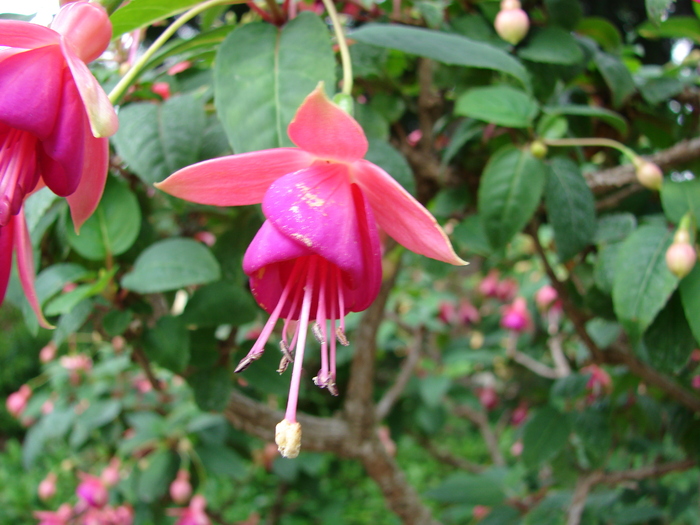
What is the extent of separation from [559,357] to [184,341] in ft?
2.67

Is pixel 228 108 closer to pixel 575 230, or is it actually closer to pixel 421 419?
pixel 575 230

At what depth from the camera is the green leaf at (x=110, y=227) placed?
0.53 meters

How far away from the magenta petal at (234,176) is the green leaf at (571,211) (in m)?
0.34

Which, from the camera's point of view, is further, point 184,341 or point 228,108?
point 184,341

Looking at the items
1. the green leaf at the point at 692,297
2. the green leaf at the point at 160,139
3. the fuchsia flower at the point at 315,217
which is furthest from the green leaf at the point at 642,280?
the green leaf at the point at 160,139

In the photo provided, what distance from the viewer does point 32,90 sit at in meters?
A: 0.25

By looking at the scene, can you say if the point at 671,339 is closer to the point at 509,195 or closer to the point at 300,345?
the point at 509,195

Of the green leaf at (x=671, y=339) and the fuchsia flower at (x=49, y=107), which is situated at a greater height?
the fuchsia flower at (x=49, y=107)

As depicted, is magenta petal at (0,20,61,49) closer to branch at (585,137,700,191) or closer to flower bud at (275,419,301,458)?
flower bud at (275,419,301,458)

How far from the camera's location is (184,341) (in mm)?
555

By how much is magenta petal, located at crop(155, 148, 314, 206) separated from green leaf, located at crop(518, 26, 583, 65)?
0.39m

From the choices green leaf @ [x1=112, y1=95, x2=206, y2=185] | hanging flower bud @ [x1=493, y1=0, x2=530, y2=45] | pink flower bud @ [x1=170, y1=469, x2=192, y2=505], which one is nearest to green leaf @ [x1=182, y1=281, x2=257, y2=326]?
green leaf @ [x1=112, y1=95, x2=206, y2=185]

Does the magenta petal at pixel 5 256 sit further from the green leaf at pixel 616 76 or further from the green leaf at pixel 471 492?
the green leaf at pixel 471 492

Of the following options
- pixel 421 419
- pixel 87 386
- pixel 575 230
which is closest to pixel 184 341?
pixel 575 230
